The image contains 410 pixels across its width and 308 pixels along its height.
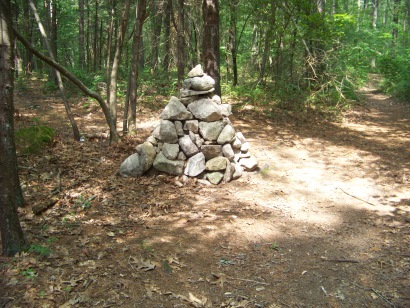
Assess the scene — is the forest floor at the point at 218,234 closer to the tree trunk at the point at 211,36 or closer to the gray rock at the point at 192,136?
the gray rock at the point at 192,136

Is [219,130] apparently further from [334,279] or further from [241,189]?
[334,279]

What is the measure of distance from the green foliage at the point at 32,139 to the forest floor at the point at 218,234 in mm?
216

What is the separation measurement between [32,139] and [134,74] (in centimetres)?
280

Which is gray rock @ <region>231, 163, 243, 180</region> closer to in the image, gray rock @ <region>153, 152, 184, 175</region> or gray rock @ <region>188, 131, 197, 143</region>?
gray rock @ <region>188, 131, 197, 143</region>

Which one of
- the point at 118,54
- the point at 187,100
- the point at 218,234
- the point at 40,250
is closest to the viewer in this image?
the point at 40,250

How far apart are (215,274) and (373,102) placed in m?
14.7

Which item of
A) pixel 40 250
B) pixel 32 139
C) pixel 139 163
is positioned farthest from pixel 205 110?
pixel 40 250

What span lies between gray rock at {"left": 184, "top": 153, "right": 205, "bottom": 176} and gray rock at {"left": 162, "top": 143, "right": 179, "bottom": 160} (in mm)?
309

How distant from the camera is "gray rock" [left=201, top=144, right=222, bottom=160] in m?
6.49

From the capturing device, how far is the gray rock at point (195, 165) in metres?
6.32

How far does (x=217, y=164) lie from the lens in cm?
638

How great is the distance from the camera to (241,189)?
6.20m

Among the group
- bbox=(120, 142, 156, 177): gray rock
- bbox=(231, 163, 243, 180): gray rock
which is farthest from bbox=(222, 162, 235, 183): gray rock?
bbox=(120, 142, 156, 177): gray rock

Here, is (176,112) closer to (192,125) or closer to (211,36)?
(192,125)
